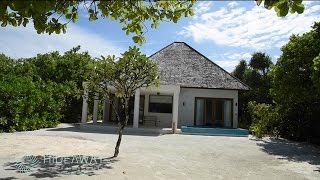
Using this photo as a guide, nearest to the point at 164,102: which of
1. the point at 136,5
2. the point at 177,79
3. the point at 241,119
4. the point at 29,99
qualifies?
the point at 177,79

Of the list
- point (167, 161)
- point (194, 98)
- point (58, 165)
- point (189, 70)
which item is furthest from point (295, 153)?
point (189, 70)

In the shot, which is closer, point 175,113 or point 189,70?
point 175,113

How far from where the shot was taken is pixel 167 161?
37.9 ft

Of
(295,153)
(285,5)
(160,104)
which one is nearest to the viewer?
(285,5)

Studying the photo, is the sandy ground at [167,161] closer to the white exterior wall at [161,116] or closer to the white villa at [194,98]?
the white villa at [194,98]

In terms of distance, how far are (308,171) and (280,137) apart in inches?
453

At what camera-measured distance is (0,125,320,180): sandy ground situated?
936 cm

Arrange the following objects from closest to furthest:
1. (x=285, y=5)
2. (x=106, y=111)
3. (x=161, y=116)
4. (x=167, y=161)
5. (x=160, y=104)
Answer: (x=285, y=5) → (x=167, y=161) → (x=161, y=116) → (x=160, y=104) → (x=106, y=111)

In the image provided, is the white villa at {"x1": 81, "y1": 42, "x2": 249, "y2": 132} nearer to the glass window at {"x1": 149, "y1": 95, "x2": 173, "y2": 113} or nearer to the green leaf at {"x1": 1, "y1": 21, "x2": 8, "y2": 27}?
the glass window at {"x1": 149, "y1": 95, "x2": 173, "y2": 113}

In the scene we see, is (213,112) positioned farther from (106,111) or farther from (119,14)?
(119,14)

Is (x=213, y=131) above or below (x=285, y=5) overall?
below

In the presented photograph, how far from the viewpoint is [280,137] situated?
2250 centimetres

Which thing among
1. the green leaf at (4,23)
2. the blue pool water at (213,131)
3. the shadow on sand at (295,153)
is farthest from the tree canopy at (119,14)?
the blue pool water at (213,131)

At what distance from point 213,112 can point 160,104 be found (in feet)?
12.7
